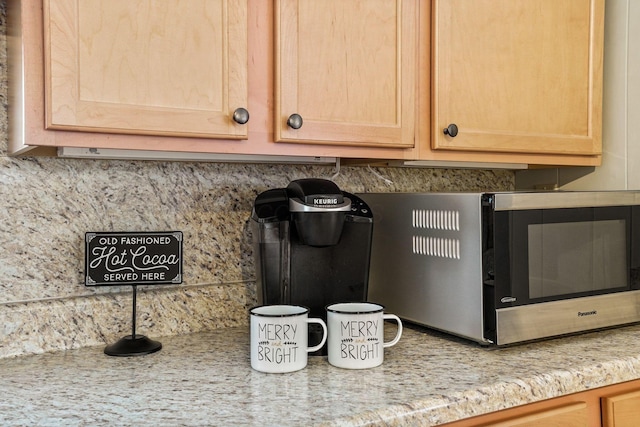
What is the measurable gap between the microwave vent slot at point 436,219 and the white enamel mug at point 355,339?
263 mm

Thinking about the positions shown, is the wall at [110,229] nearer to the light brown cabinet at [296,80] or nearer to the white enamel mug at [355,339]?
the light brown cabinet at [296,80]

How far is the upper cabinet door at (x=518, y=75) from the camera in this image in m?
1.39

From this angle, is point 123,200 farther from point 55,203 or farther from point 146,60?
point 146,60

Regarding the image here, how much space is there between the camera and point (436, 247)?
1303 mm

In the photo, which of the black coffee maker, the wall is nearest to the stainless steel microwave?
the black coffee maker

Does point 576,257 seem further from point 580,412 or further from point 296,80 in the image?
point 296,80

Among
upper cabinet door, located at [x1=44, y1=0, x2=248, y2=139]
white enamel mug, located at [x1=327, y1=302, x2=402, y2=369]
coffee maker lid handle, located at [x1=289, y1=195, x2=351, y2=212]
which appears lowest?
white enamel mug, located at [x1=327, y1=302, x2=402, y2=369]

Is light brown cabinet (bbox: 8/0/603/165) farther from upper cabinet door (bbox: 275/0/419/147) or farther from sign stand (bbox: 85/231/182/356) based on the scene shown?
sign stand (bbox: 85/231/182/356)

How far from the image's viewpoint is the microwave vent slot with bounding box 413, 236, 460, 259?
1.25m

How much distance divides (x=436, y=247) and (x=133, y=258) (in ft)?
2.14

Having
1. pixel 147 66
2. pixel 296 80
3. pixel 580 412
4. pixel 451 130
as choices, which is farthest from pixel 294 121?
pixel 580 412

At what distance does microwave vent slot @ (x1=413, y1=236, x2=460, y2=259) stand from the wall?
392mm

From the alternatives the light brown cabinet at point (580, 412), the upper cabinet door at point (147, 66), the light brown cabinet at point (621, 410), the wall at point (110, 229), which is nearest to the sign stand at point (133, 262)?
the wall at point (110, 229)

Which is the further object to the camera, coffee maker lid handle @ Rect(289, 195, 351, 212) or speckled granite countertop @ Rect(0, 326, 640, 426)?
coffee maker lid handle @ Rect(289, 195, 351, 212)
